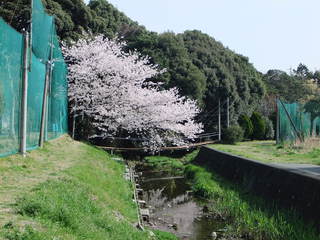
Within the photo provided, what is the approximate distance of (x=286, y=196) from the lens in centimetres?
877

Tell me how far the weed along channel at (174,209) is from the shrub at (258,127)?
15852 millimetres

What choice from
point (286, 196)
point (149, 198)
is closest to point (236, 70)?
point (149, 198)

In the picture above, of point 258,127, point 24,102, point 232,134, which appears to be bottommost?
point 232,134

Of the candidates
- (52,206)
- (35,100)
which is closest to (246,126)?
(35,100)

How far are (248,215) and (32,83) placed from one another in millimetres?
6799

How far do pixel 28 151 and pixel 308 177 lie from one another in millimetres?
6831

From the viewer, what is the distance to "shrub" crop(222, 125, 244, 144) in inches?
1153

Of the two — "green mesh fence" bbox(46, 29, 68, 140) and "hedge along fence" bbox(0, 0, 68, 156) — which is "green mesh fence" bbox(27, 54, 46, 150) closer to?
"hedge along fence" bbox(0, 0, 68, 156)

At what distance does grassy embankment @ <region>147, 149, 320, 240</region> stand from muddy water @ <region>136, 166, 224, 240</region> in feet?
1.30

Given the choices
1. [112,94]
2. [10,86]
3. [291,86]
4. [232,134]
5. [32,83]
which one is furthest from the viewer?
[291,86]

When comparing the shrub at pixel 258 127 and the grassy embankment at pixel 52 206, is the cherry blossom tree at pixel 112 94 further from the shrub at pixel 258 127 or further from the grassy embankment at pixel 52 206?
the shrub at pixel 258 127

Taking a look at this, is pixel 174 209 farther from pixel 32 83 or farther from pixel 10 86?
pixel 10 86

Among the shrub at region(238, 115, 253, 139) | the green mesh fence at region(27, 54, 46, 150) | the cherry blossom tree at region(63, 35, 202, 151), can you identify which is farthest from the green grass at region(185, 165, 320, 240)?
the shrub at region(238, 115, 253, 139)

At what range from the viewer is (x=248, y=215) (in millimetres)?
9102
